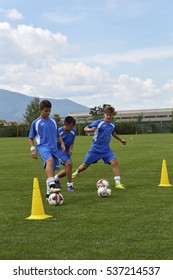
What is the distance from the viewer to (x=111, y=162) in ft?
33.1

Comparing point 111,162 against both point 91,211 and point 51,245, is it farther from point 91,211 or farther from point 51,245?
point 51,245

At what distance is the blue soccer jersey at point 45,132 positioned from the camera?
8648mm

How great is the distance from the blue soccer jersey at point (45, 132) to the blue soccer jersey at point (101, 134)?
1.62m

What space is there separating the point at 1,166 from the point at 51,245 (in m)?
11.0

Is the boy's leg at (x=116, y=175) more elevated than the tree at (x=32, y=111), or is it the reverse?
the tree at (x=32, y=111)

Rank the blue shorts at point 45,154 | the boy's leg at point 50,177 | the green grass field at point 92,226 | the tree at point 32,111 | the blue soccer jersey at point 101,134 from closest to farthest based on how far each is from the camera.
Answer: the green grass field at point 92,226
the boy's leg at point 50,177
the blue shorts at point 45,154
the blue soccer jersey at point 101,134
the tree at point 32,111

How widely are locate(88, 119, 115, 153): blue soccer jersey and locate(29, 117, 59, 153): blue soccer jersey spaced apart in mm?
1623

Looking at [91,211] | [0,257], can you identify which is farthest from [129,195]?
[0,257]

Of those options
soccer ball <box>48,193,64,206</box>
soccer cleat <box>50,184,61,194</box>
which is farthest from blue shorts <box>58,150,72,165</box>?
soccer ball <box>48,193,64,206</box>

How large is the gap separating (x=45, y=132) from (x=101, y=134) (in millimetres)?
1895

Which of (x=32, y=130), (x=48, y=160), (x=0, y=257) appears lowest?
(x=0, y=257)

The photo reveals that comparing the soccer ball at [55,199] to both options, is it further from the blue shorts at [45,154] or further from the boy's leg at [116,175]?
the boy's leg at [116,175]

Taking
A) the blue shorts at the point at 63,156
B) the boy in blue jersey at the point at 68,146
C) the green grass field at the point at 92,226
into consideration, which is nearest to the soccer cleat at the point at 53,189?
the green grass field at the point at 92,226
